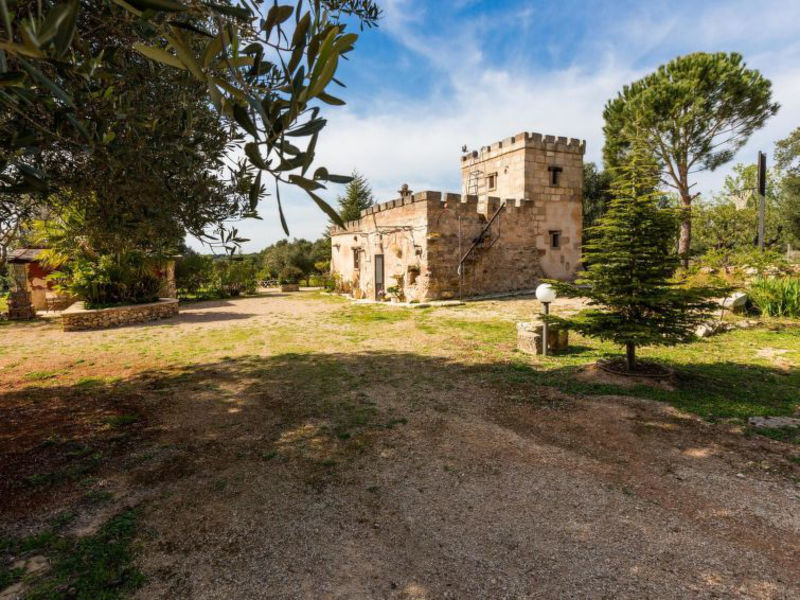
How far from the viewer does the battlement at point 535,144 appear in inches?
666

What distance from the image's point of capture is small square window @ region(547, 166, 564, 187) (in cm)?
1770

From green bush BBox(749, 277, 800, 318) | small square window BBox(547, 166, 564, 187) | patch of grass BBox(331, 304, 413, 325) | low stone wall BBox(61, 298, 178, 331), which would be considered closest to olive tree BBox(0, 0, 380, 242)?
patch of grass BBox(331, 304, 413, 325)

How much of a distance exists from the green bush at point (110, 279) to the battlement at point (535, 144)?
1487 cm

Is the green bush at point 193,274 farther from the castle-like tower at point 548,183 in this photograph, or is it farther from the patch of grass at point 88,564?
the patch of grass at point 88,564

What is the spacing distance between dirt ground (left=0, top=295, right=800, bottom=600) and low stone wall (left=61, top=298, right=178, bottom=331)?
21.1 ft

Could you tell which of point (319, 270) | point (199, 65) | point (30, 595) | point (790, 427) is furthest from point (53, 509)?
point (319, 270)

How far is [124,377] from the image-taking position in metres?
6.64

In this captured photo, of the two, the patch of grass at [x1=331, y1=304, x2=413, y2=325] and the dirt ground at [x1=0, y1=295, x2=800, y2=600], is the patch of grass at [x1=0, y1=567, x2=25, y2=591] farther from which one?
the patch of grass at [x1=331, y1=304, x2=413, y2=325]

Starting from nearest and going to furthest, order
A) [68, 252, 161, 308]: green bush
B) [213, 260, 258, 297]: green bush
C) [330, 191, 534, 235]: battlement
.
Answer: [68, 252, 161, 308]: green bush
[330, 191, 534, 235]: battlement
[213, 260, 258, 297]: green bush

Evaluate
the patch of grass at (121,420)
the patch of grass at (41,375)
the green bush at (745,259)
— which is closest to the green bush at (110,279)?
the patch of grass at (41,375)

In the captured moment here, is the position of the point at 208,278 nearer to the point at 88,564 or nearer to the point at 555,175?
the point at 555,175

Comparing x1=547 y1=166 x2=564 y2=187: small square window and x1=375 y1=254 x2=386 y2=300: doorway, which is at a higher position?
x1=547 y1=166 x2=564 y2=187: small square window

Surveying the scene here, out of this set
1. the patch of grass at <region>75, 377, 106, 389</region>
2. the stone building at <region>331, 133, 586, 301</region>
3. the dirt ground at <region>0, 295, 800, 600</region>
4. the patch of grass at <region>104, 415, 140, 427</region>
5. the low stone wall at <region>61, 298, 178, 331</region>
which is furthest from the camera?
the stone building at <region>331, 133, 586, 301</region>

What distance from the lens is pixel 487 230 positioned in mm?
16266
